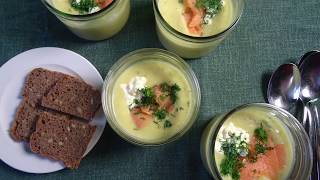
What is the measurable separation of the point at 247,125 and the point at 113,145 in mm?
553

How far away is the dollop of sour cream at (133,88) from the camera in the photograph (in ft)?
5.35

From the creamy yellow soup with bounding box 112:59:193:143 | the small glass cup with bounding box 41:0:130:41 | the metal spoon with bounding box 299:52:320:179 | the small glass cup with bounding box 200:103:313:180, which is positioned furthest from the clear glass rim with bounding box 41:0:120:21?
the metal spoon with bounding box 299:52:320:179

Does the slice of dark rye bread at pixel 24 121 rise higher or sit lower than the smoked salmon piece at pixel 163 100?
lower

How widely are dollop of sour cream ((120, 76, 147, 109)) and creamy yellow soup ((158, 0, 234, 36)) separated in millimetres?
238

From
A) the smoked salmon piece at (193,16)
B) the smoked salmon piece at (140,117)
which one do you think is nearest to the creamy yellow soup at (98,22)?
the smoked salmon piece at (193,16)

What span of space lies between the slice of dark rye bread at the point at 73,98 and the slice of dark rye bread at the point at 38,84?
1.4 inches

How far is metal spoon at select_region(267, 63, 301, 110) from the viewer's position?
1.76 meters

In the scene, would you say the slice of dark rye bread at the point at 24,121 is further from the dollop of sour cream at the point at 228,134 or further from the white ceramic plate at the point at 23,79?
the dollop of sour cream at the point at 228,134

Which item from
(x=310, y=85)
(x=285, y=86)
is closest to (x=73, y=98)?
(x=285, y=86)

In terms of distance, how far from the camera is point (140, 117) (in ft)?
5.34

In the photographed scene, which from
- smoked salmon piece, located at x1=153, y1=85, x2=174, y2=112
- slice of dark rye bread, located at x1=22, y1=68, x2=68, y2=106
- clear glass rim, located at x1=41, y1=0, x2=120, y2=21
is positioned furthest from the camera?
slice of dark rye bread, located at x1=22, y1=68, x2=68, y2=106

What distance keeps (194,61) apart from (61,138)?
2.08 ft

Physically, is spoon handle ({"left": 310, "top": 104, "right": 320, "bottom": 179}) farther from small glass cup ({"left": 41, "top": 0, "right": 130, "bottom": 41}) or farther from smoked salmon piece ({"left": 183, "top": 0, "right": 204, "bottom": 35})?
small glass cup ({"left": 41, "top": 0, "right": 130, "bottom": 41})

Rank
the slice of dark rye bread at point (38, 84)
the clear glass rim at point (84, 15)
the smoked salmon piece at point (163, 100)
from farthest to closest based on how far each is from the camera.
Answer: the slice of dark rye bread at point (38, 84) < the smoked salmon piece at point (163, 100) < the clear glass rim at point (84, 15)
